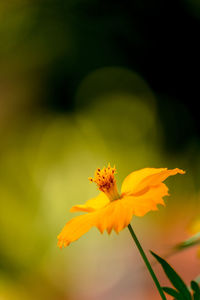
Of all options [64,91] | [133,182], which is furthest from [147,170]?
[64,91]

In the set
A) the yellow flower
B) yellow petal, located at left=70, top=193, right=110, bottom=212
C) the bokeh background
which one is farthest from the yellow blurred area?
the yellow flower

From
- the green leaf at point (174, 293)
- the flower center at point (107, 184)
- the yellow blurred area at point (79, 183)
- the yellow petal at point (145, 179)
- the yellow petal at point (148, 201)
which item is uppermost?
the yellow blurred area at point (79, 183)

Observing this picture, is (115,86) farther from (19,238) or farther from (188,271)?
(188,271)

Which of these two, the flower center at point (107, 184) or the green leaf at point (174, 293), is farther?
the flower center at point (107, 184)

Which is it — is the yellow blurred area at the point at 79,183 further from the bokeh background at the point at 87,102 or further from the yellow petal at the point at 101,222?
the yellow petal at the point at 101,222

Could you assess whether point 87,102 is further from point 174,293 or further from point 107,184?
point 174,293

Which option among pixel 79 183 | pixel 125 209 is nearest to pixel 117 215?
pixel 125 209

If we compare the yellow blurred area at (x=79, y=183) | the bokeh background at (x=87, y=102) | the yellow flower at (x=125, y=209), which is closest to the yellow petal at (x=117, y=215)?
the yellow flower at (x=125, y=209)

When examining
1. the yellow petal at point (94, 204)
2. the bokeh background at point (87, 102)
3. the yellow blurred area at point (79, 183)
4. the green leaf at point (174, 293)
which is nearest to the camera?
the green leaf at point (174, 293)
